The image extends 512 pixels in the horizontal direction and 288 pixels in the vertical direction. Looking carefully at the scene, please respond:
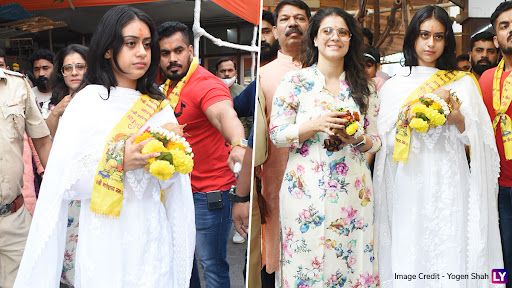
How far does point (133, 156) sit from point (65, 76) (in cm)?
150

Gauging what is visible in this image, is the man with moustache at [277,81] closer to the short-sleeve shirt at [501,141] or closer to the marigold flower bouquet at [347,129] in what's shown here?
the marigold flower bouquet at [347,129]

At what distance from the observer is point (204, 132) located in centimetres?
273

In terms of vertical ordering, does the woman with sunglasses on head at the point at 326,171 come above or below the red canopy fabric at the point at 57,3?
below

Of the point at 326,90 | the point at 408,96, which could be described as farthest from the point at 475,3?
the point at 326,90

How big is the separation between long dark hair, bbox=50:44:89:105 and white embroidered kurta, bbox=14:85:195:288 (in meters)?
1.26

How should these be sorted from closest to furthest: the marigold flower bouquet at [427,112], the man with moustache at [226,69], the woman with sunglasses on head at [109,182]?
the woman with sunglasses on head at [109,182] → the marigold flower bouquet at [427,112] → the man with moustache at [226,69]

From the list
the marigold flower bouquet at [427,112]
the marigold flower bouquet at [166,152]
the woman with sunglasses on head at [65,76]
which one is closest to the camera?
the marigold flower bouquet at [166,152]

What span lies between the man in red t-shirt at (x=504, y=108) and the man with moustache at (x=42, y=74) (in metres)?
2.70

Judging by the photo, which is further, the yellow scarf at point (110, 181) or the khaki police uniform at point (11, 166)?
Result: the khaki police uniform at point (11, 166)

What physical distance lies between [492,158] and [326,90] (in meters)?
0.82


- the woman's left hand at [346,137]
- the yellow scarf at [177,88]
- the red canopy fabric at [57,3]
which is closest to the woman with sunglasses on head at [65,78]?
the yellow scarf at [177,88]

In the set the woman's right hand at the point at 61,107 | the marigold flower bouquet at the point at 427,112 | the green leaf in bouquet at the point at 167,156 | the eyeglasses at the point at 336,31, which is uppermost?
the eyeglasses at the point at 336,31

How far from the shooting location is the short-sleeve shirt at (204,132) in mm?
2656

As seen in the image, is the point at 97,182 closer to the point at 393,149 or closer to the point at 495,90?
the point at 393,149
